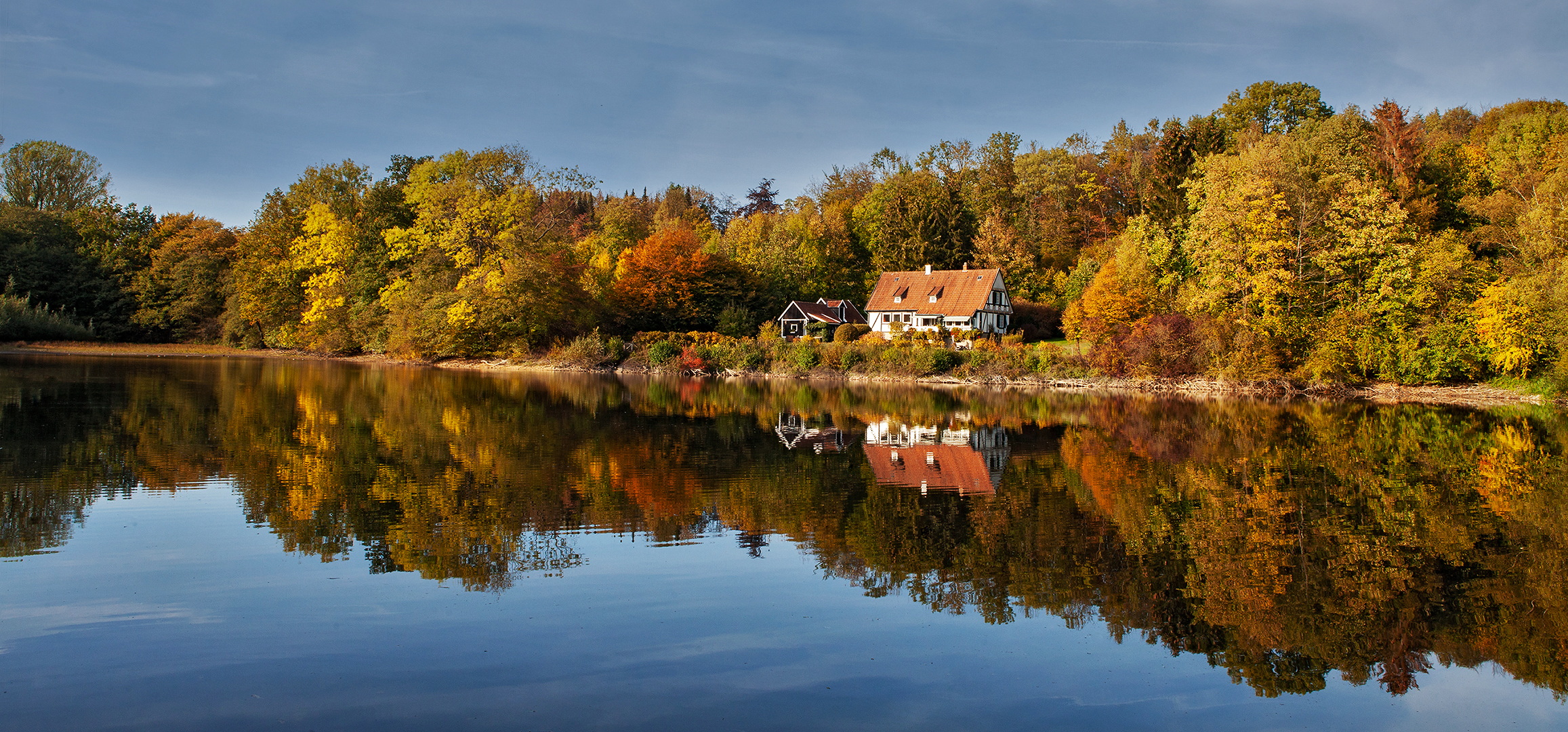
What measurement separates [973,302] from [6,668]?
52667 millimetres

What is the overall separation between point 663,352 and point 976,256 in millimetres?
25382

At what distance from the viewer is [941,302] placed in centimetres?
5697

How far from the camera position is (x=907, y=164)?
74.4m

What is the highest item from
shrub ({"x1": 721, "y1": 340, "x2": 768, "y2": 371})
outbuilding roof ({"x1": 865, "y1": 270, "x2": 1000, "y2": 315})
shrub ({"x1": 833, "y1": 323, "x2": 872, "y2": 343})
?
outbuilding roof ({"x1": 865, "y1": 270, "x2": 1000, "y2": 315})

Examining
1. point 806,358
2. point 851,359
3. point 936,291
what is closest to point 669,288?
point 806,358

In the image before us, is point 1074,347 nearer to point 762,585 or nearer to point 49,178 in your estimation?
point 762,585

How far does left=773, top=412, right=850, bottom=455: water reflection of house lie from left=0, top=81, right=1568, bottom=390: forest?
70.5 feet

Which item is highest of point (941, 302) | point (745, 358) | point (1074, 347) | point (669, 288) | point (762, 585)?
point (669, 288)

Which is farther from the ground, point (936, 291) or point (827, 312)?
point (936, 291)

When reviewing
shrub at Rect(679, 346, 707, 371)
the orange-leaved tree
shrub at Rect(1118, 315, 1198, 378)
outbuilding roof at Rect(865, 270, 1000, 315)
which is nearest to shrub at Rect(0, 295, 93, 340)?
the orange-leaved tree

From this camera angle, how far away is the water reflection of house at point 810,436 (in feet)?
63.6

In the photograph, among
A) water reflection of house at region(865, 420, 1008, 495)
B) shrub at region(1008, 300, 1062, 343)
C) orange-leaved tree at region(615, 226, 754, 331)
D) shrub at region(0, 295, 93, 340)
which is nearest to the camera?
water reflection of house at region(865, 420, 1008, 495)

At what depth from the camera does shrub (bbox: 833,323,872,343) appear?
5013 cm

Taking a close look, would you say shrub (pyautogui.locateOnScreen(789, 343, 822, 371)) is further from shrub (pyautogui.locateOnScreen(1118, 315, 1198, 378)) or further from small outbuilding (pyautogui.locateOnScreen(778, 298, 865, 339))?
shrub (pyautogui.locateOnScreen(1118, 315, 1198, 378))
